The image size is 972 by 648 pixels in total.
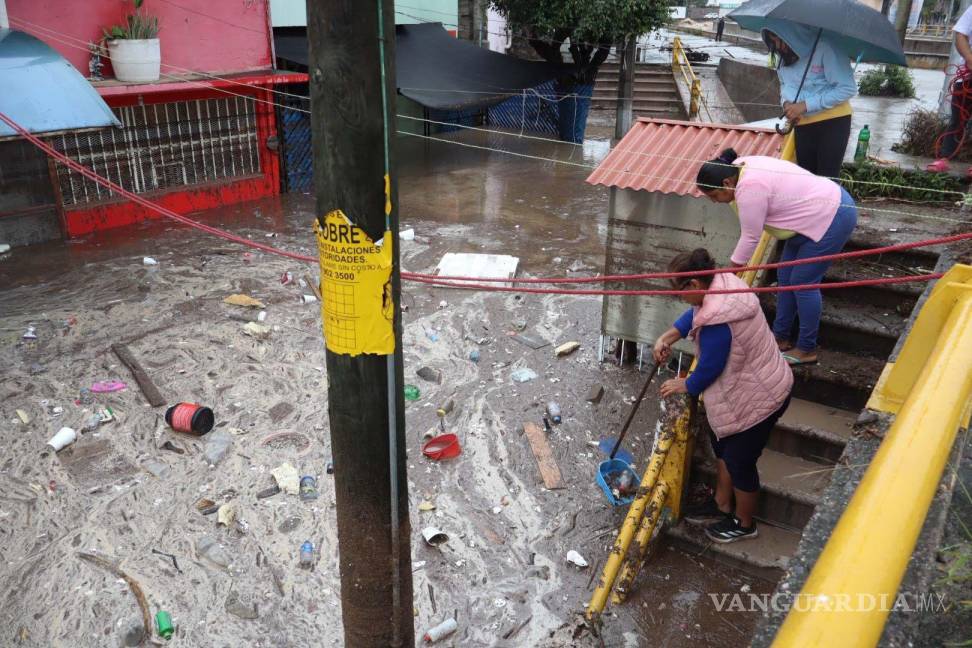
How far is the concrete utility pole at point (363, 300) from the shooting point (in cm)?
210

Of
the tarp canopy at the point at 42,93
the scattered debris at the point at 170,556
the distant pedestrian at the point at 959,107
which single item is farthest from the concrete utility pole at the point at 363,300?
the distant pedestrian at the point at 959,107

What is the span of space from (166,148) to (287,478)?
754cm

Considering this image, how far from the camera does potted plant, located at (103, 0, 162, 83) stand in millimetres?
9719

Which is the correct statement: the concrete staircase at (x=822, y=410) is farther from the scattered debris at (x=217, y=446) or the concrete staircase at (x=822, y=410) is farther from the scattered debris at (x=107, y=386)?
the scattered debris at (x=107, y=386)

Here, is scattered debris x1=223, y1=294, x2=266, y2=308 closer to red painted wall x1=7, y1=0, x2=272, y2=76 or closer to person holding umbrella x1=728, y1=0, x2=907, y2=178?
red painted wall x1=7, y1=0, x2=272, y2=76

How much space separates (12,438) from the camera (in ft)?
18.4

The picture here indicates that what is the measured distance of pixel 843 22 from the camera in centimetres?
526

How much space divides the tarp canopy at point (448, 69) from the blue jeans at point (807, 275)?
28.0ft

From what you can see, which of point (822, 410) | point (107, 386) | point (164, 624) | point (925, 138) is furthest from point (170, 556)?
point (925, 138)

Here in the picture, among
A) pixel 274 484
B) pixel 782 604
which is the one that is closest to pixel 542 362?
pixel 274 484

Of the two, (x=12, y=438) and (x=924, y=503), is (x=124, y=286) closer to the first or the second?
(x=12, y=438)

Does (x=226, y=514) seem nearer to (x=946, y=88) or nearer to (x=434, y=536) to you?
(x=434, y=536)

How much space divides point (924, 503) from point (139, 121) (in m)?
11.2

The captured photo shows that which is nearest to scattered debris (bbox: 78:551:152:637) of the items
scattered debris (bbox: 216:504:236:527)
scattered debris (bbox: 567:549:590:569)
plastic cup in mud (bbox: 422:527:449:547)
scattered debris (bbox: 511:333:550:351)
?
scattered debris (bbox: 216:504:236:527)
